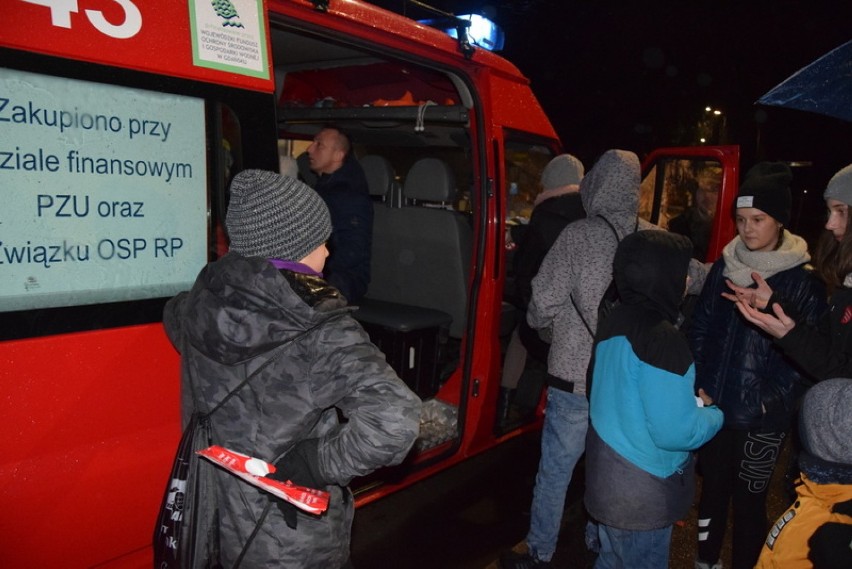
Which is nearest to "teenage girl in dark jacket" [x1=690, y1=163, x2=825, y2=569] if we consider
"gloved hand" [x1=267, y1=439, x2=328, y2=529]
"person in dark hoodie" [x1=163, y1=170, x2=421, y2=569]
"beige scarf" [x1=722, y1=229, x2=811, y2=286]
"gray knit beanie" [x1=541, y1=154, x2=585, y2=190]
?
"beige scarf" [x1=722, y1=229, x2=811, y2=286]

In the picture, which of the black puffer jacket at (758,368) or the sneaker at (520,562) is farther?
the sneaker at (520,562)

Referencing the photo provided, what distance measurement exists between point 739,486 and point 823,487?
1190mm

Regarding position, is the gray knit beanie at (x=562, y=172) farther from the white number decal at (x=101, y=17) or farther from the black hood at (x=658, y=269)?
the white number decal at (x=101, y=17)

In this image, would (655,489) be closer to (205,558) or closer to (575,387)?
(575,387)

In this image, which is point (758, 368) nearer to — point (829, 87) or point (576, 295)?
point (576, 295)

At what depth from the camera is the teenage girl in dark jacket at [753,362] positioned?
2.51 meters

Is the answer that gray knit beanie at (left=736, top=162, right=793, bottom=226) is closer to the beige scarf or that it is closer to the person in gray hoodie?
the beige scarf

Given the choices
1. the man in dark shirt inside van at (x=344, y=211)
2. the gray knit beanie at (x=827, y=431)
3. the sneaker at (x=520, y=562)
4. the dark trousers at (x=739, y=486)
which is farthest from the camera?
the man in dark shirt inside van at (x=344, y=211)

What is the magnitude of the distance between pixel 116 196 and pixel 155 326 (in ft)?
1.25

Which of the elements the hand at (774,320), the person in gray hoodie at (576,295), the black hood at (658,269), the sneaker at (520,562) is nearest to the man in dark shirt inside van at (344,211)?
the person in gray hoodie at (576,295)

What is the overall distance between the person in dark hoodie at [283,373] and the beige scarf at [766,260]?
177cm

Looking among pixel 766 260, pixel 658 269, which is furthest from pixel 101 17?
pixel 766 260

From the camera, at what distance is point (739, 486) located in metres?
2.65

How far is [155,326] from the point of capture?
1769 millimetres
